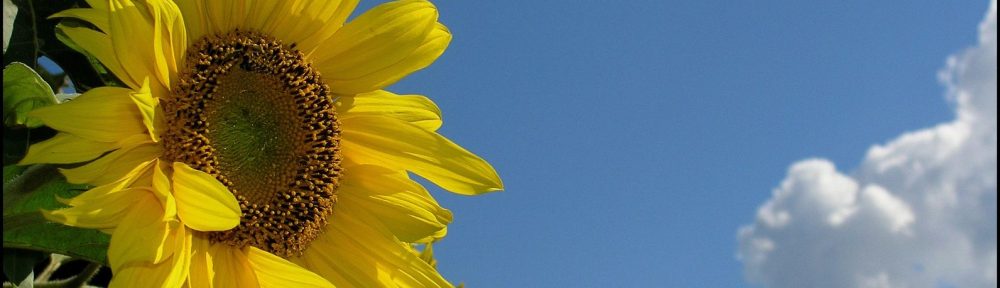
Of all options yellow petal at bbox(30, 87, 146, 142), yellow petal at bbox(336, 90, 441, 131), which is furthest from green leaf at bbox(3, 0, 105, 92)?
yellow petal at bbox(336, 90, 441, 131)

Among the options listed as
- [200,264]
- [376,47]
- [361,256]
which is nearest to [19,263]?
[200,264]

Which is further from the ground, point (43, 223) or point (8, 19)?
point (8, 19)

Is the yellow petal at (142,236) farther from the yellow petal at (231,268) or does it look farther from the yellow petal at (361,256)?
the yellow petal at (361,256)

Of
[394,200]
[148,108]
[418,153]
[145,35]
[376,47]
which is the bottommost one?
[148,108]

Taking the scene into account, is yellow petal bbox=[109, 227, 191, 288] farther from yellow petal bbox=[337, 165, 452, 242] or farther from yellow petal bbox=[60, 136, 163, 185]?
yellow petal bbox=[337, 165, 452, 242]

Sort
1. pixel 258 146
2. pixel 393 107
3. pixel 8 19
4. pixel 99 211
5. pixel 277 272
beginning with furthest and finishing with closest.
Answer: pixel 393 107
pixel 258 146
pixel 277 272
pixel 8 19
pixel 99 211

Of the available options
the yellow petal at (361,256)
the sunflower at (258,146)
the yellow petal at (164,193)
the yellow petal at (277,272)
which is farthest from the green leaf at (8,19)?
the yellow petal at (361,256)

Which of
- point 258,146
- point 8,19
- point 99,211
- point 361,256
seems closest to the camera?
point 99,211

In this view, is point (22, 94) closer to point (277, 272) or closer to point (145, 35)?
point (145, 35)
